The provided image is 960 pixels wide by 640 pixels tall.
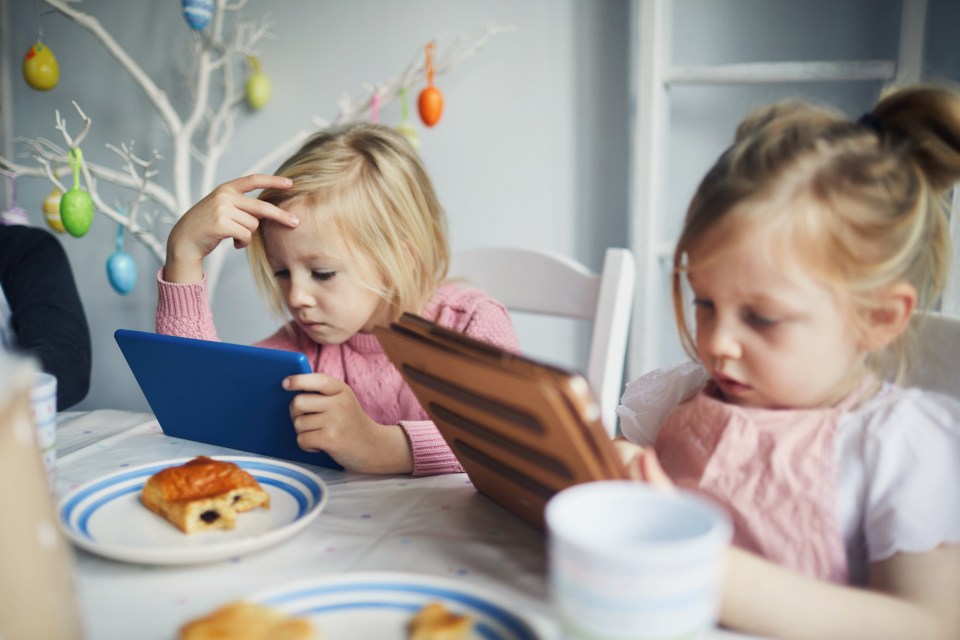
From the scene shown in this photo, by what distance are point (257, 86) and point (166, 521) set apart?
5.03 feet

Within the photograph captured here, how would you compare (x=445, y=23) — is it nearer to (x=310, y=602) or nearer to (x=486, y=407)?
(x=486, y=407)

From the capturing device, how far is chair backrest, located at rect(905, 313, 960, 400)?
0.77 m

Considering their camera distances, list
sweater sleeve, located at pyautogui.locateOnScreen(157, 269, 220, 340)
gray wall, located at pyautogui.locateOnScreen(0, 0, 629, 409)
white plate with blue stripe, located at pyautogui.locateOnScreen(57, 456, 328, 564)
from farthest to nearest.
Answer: gray wall, located at pyautogui.locateOnScreen(0, 0, 629, 409), sweater sleeve, located at pyautogui.locateOnScreen(157, 269, 220, 340), white plate with blue stripe, located at pyautogui.locateOnScreen(57, 456, 328, 564)

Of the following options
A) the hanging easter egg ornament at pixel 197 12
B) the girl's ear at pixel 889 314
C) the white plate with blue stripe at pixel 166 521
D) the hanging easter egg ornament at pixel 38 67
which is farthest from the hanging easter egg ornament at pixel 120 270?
the girl's ear at pixel 889 314

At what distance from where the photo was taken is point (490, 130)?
6.45ft

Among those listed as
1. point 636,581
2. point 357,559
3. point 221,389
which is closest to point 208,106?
point 221,389

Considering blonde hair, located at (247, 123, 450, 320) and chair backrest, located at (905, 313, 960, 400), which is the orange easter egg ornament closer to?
blonde hair, located at (247, 123, 450, 320)

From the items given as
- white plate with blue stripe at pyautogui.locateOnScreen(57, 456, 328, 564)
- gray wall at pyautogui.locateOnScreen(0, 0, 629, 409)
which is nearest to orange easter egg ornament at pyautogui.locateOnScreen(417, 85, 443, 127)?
gray wall at pyautogui.locateOnScreen(0, 0, 629, 409)

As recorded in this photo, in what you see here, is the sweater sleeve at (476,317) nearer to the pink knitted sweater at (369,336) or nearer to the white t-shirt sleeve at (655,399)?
the pink knitted sweater at (369,336)

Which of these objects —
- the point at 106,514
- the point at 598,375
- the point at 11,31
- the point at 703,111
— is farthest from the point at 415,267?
the point at 11,31

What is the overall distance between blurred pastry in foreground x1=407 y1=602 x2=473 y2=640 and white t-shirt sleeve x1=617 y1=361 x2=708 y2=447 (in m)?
0.42

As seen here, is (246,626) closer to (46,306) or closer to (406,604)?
(406,604)

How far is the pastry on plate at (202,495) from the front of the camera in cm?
67

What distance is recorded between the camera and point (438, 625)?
489 mm
